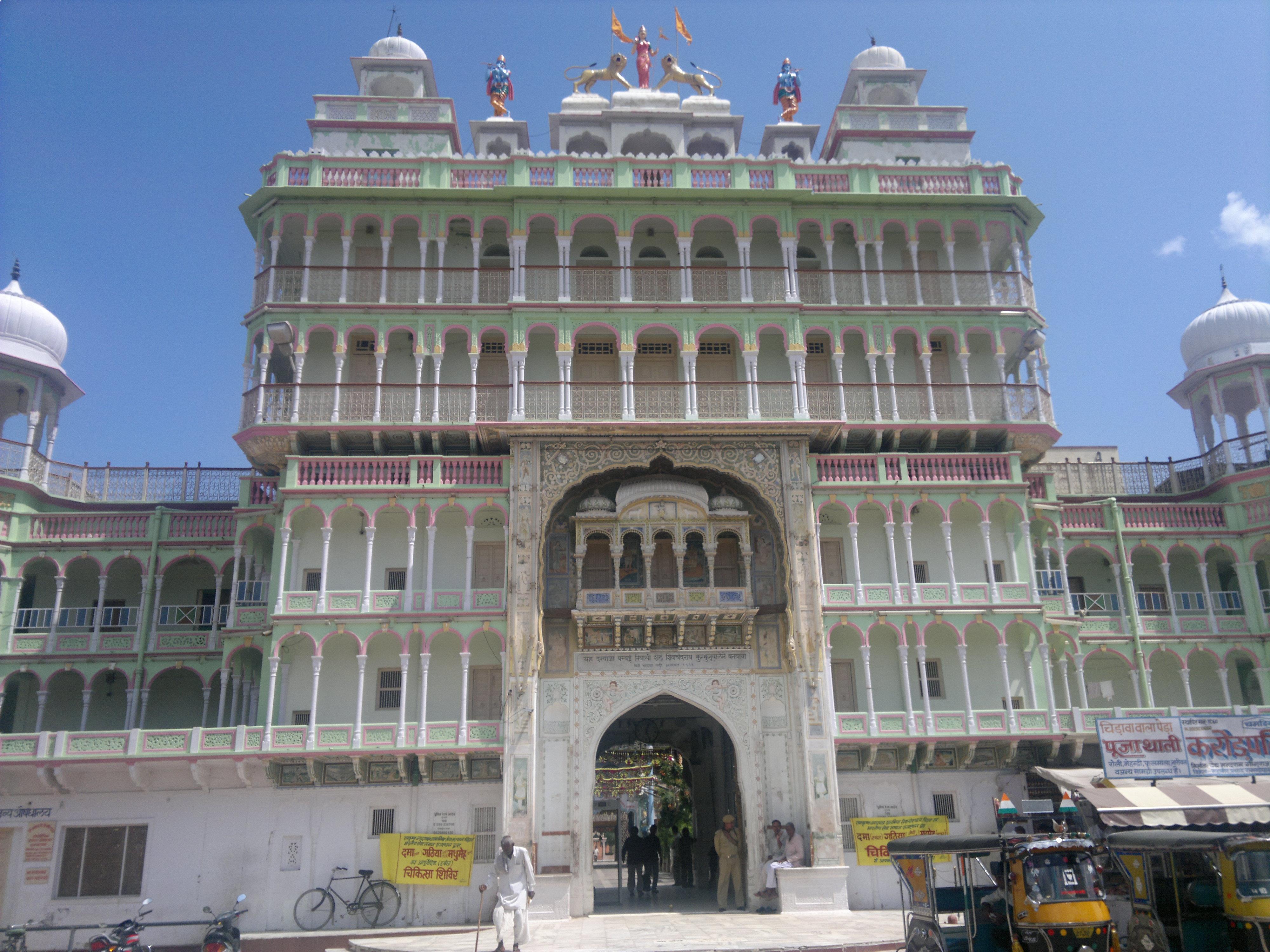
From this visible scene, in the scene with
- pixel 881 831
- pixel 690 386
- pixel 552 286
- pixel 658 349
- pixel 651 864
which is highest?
pixel 552 286

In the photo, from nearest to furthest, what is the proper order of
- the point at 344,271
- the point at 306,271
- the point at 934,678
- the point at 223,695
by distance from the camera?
the point at 934,678 → the point at 223,695 → the point at 306,271 → the point at 344,271

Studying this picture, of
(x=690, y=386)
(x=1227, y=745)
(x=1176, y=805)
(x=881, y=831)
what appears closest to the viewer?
(x=1176, y=805)

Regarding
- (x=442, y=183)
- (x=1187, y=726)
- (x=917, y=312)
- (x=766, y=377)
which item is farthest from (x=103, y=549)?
(x=1187, y=726)

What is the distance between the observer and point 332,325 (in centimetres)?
2967

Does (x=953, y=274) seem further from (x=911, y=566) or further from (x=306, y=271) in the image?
(x=306, y=271)

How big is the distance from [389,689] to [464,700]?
2726 mm

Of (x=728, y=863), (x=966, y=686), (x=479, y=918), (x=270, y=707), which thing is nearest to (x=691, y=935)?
(x=479, y=918)

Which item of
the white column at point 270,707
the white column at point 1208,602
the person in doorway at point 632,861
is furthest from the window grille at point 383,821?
the white column at point 1208,602

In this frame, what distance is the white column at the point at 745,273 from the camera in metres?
30.3

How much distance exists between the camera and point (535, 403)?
1134 inches

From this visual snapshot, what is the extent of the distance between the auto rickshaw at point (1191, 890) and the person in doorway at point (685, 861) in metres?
19.1

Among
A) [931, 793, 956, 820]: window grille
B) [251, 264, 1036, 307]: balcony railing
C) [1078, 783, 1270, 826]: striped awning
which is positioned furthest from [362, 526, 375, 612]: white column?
[1078, 783, 1270, 826]: striped awning

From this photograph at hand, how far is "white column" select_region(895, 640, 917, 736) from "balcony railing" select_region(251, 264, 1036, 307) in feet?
34.6

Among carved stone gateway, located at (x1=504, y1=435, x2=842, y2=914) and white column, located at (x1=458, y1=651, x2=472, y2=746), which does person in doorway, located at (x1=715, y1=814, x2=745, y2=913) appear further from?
white column, located at (x1=458, y1=651, x2=472, y2=746)
